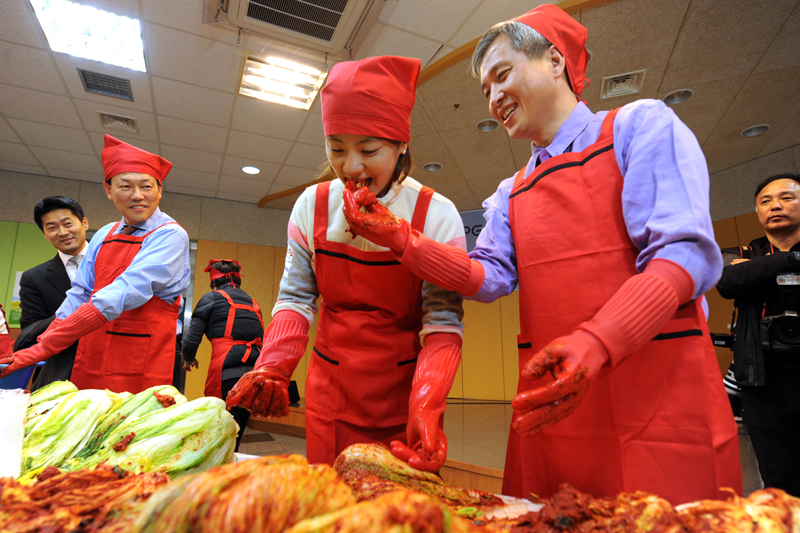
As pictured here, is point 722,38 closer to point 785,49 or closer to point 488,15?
point 785,49

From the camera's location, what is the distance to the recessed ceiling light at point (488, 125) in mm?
4867

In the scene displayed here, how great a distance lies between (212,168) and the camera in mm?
6750

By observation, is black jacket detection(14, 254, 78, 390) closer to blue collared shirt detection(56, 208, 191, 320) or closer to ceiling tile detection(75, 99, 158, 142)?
blue collared shirt detection(56, 208, 191, 320)

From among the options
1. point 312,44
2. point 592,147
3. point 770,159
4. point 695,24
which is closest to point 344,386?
point 592,147

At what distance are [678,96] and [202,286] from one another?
7.40 meters

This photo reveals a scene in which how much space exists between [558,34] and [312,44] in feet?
11.2

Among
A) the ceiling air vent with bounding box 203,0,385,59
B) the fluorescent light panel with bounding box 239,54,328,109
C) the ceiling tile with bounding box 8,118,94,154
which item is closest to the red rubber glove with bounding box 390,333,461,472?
the ceiling air vent with bounding box 203,0,385,59

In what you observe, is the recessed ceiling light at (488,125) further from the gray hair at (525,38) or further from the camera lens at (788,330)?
the gray hair at (525,38)

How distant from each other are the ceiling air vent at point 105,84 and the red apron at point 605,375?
5.05m

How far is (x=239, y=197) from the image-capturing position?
8.09 m

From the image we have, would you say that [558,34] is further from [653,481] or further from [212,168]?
[212,168]

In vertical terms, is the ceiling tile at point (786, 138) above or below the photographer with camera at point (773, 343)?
above

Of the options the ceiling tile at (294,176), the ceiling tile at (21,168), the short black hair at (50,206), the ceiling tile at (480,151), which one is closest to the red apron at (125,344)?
the short black hair at (50,206)

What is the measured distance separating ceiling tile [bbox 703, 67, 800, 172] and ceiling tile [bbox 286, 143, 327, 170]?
4813 millimetres
